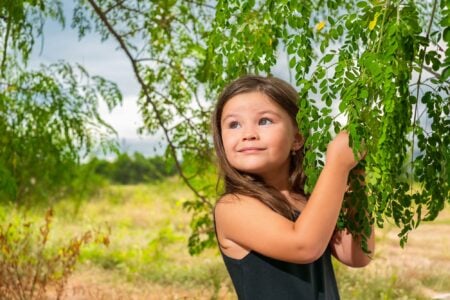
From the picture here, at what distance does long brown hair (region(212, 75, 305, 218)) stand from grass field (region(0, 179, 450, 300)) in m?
2.53

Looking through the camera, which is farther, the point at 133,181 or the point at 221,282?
the point at 133,181

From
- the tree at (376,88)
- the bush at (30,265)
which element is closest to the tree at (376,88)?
the tree at (376,88)

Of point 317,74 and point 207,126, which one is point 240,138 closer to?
point 317,74

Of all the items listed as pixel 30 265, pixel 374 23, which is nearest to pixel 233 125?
pixel 374 23

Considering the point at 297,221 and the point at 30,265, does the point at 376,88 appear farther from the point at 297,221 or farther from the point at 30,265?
the point at 30,265

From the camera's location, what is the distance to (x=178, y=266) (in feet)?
25.0

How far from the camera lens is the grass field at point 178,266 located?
236 inches

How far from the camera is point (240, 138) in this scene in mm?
2203

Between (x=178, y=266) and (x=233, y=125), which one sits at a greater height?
(x=233, y=125)

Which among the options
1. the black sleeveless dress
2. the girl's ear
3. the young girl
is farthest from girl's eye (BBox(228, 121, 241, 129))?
the black sleeveless dress

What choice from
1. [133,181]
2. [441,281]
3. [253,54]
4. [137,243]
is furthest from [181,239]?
[133,181]

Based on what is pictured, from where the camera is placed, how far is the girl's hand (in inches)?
75.2

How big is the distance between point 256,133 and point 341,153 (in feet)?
1.14

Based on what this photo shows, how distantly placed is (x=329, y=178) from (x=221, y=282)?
459 centimetres
